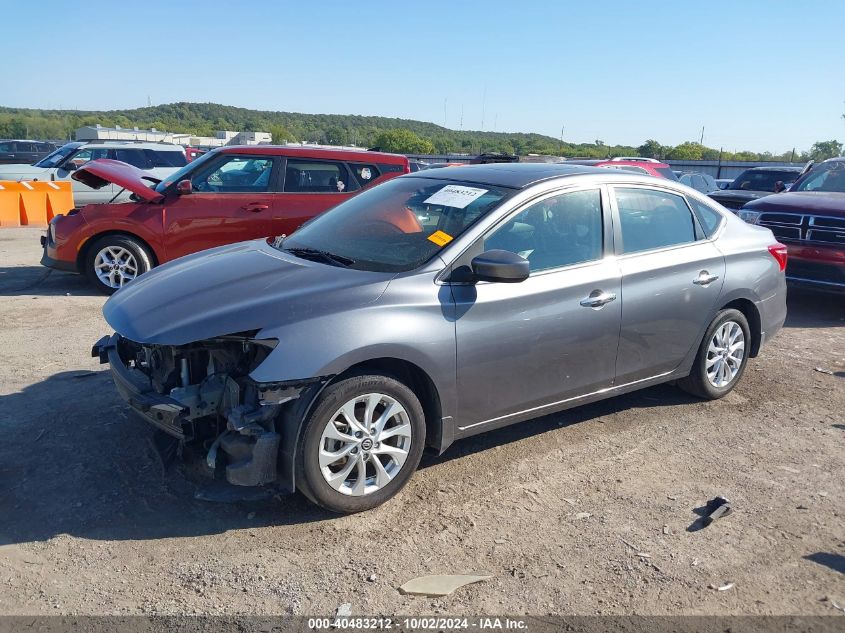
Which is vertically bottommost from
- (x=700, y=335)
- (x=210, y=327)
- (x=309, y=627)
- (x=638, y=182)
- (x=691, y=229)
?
(x=309, y=627)

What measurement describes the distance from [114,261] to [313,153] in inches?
106

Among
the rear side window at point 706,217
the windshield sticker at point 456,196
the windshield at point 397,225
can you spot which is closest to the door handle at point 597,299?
the windshield at point 397,225

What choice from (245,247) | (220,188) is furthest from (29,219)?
(245,247)

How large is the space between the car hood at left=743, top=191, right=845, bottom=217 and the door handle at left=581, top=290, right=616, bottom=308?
535 cm

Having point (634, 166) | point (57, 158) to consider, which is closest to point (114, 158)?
point (57, 158)

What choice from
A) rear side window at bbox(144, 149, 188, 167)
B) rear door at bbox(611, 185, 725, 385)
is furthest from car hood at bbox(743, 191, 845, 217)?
rear side window at bbox(144, 149, 188, 167)

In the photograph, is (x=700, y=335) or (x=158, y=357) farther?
(x=700, y=335)

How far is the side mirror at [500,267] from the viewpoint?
4.01m

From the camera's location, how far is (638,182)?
5.24 m

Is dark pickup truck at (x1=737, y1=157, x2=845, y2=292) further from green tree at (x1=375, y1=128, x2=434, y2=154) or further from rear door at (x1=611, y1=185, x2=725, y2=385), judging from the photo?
green tree at (x1=375, y1=128, x2=434, y2=154)

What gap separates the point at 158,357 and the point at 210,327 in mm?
638

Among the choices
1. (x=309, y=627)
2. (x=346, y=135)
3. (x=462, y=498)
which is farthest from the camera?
(x=346, y=135)

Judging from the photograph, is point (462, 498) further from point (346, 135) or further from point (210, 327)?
point (346, 135)

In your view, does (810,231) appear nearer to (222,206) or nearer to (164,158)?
(222,206)
